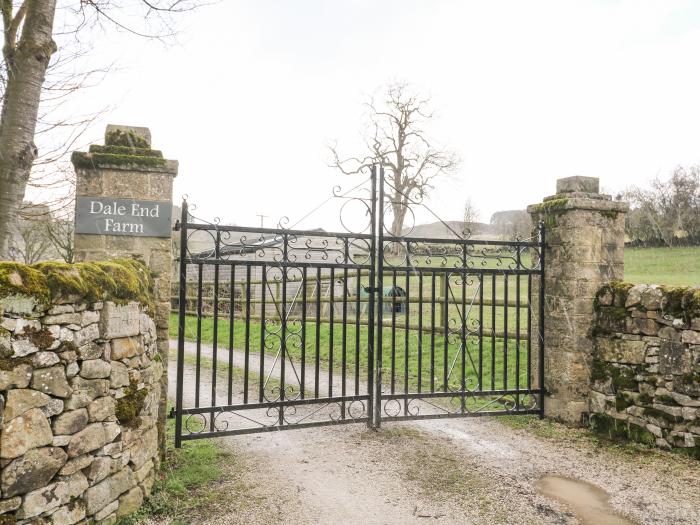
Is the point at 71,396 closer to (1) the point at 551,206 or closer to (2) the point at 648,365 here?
(2) the point at 648,365

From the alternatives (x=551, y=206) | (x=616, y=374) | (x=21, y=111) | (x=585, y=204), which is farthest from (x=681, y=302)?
(x=21, y=111)

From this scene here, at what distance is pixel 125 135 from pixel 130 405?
234 cm

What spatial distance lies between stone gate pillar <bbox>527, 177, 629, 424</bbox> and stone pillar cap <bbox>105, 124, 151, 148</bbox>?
4.49 m

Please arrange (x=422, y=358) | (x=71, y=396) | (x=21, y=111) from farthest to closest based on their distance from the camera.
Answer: (x=422, y=358) < (x=21, y=111) < (x=71, y=396)

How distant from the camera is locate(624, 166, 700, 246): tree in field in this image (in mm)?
21188

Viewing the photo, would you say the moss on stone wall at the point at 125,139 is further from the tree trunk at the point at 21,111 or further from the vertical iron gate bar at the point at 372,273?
the vertical iron gate bar at the point at 372,273

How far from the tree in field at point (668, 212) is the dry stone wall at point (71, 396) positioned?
23.2m

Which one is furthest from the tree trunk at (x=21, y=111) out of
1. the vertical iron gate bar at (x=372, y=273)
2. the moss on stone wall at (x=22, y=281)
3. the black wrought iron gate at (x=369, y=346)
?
the vertical iron gate bar at (x=372, y=273)

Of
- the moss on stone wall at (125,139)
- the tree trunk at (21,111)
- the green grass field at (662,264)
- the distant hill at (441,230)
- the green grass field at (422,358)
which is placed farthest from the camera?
the distant hill at (441,230)

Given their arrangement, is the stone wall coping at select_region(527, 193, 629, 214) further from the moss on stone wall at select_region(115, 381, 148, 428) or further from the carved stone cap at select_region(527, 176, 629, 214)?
the moss on stone wall at select_region(115, 381, 148, 428)

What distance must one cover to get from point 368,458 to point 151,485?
6.34ft

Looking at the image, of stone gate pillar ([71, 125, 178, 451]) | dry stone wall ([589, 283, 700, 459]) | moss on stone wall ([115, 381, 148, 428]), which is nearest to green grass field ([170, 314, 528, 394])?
dry stone wall ([589, 283, 700, 459])

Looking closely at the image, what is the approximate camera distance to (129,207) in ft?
13.2

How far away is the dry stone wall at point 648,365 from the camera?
15.0ft
